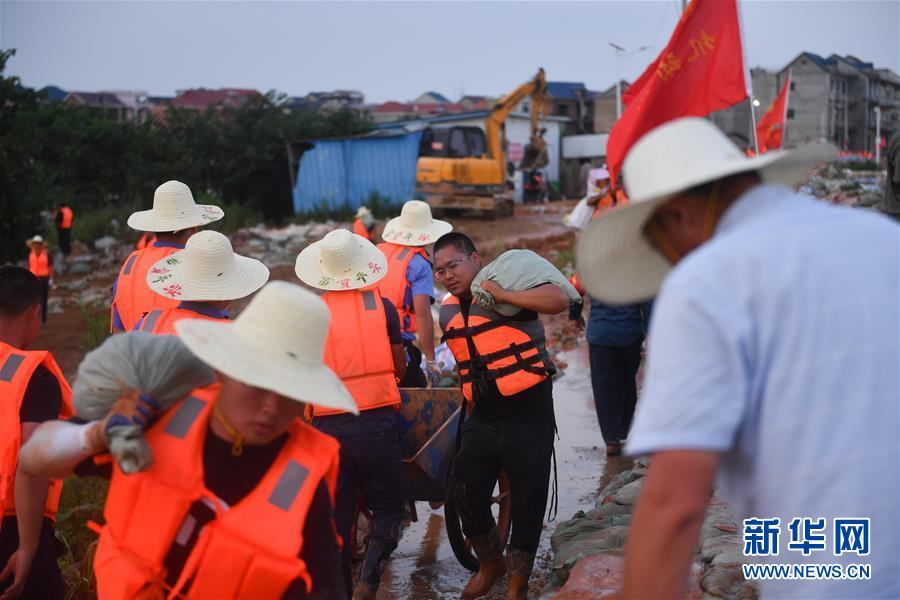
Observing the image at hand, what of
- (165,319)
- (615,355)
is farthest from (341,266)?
(615,355)

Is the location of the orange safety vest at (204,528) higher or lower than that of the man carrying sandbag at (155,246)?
lower

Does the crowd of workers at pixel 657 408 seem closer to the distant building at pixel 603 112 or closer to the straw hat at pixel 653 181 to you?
the straw hat at pixel 653 181

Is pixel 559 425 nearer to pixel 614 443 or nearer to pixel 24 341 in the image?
pixel 614 443

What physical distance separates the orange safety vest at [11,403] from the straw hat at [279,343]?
131 centimetres

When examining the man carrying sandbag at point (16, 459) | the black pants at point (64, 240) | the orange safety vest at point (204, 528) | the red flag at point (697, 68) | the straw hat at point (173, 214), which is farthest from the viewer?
the black pants at point (64, 240)

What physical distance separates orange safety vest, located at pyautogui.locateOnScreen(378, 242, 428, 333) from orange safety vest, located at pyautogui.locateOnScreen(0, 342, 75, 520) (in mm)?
3898

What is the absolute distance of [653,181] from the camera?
224 centimetres

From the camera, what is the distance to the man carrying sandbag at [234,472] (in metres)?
2.72

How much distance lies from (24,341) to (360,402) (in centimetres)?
179

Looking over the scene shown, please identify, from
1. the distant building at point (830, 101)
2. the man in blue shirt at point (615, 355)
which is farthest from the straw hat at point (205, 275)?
the distant building at point (830, 101)

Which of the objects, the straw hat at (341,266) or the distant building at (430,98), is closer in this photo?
the straw hat at (341,266)

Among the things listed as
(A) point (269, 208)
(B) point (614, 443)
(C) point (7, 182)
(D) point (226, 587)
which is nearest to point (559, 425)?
(B) point (614, 443)

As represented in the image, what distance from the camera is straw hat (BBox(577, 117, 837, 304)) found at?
2.20 metres

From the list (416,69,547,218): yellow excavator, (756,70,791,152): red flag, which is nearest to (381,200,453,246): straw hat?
(756,70,791,152): red flag
